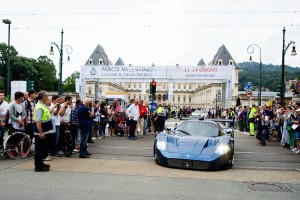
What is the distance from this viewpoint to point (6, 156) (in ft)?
32.5

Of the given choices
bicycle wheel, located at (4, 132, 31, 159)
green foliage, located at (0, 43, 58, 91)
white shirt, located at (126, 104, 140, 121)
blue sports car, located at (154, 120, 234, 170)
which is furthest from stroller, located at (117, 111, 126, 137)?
green foliage, located at (0, 43, 58, 91)

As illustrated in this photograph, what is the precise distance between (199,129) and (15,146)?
544 cm

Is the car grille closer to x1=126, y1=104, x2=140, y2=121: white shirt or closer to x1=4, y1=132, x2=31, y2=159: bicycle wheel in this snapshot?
x1=4, y1=132, x2=31, y2=159: bicycle wheel

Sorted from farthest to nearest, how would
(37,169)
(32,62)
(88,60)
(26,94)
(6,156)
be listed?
(88,60) → (32,62) → (26,94) → (6,156) → (37,169)

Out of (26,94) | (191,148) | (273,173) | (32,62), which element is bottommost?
(273,173)

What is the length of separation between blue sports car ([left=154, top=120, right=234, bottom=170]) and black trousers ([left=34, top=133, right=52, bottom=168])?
2.91 m

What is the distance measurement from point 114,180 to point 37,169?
81.8 inches

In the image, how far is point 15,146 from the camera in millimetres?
9844

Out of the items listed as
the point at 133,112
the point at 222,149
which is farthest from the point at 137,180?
the point at 133,112

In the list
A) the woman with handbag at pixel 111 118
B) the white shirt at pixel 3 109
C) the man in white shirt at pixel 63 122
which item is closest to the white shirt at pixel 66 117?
the man in white shirt at pixel 63 122

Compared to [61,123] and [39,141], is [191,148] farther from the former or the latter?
[61,123]

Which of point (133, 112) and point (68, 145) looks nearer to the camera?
point (68, 145)

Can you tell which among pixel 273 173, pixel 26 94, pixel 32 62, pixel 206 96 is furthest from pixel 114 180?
pixel 206 96

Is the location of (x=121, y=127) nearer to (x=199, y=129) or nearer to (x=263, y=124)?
(x=263, y=124)
